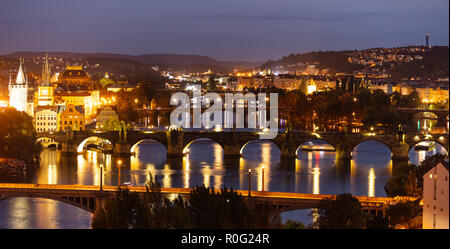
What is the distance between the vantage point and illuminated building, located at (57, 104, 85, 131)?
33938mm

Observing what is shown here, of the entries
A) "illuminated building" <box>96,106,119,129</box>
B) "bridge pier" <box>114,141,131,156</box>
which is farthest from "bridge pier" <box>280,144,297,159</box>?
"illuminated building" <box>96,106,119,129</box>

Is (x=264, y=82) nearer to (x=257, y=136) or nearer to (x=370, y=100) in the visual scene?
(x=370, y=100)

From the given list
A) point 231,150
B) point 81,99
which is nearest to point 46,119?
point 81,99

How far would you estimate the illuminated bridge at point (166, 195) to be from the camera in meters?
15.4

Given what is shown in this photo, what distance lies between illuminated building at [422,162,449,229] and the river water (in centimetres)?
368

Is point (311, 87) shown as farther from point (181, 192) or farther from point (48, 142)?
point (181, 192)

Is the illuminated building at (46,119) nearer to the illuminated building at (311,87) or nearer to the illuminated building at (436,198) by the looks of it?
the illuminated building at (436,198)

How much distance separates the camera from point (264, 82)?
77.6 meters

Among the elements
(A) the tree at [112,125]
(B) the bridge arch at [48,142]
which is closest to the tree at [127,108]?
(A) the tree at [112,125]

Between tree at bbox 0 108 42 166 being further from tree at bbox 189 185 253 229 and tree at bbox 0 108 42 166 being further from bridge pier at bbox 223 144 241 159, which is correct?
tree at bbox 189 185 253 229

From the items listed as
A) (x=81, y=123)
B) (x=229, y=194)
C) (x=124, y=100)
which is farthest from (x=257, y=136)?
(x=124, y=100)

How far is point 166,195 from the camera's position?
53.5ft

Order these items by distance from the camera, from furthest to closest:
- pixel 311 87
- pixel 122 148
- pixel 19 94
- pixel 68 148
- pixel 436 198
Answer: pixel 311 87 → pixel 19 94 → pixel 68 148 → pixel 122 148 → pixel 436 198

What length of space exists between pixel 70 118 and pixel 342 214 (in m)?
22.3
